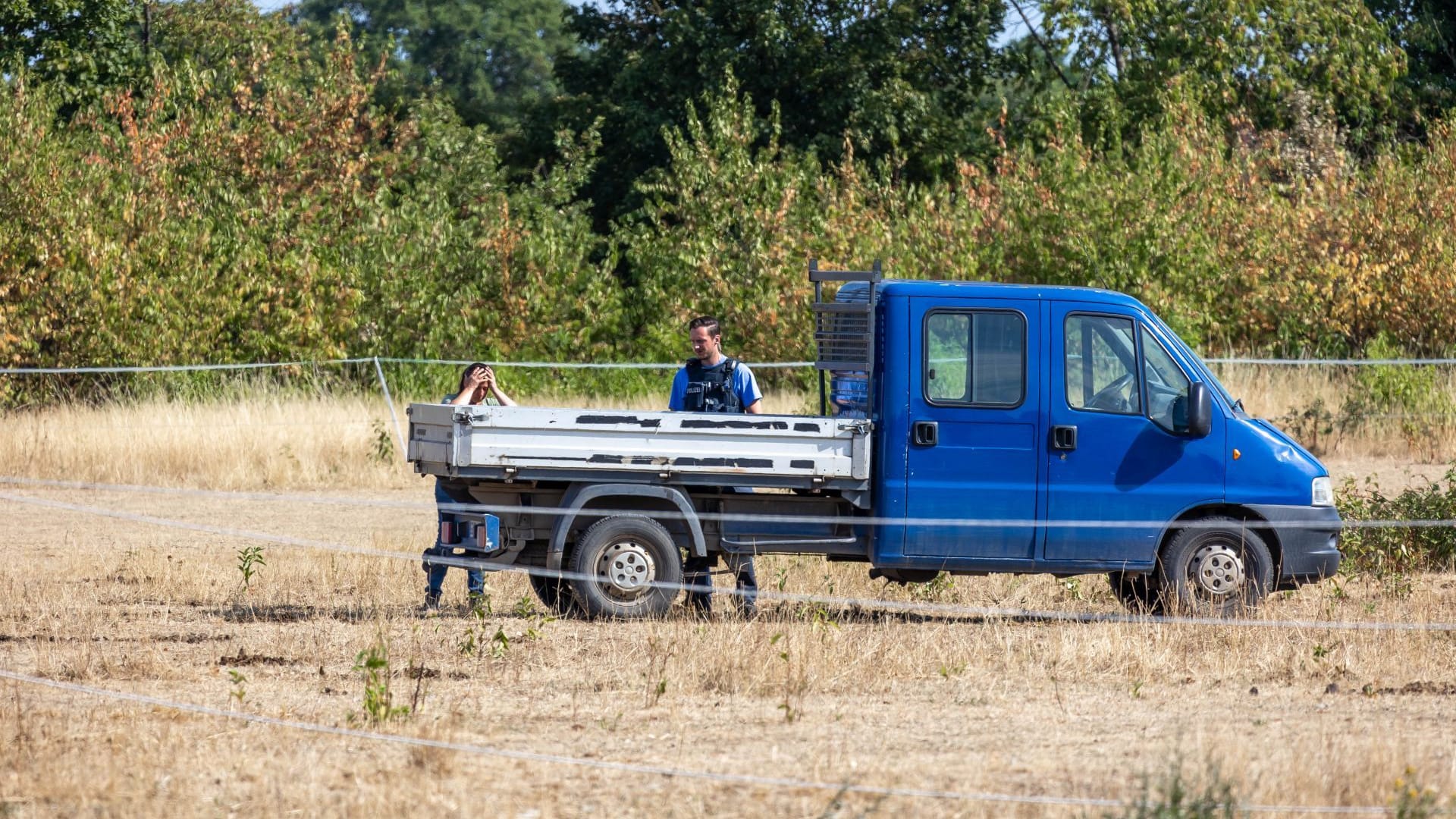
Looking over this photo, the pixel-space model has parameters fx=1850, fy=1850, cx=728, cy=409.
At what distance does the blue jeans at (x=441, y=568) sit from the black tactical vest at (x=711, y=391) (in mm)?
1527

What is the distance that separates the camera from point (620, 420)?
10.2 metres

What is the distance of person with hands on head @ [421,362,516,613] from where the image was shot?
10.5m

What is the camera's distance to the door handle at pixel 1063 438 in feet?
34.0

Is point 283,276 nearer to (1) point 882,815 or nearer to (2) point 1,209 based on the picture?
(2) point 1,209

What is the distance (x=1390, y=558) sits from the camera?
12938 mm

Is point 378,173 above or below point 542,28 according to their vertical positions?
below

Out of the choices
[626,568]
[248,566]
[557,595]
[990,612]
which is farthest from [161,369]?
[990,612]

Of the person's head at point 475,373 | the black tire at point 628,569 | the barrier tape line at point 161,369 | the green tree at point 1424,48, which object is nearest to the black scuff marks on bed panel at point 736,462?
the black tire at point 628,569

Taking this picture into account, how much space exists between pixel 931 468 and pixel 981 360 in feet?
2.19

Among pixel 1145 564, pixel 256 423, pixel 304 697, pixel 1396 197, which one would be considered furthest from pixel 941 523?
pixel 1396 197

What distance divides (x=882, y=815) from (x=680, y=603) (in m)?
4.84

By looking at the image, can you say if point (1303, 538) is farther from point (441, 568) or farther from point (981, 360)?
point (441, 568)

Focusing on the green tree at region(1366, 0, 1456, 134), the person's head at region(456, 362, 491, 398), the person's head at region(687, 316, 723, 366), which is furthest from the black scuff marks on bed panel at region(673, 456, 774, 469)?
the green tree at region(1366, 0, 1456, 134)

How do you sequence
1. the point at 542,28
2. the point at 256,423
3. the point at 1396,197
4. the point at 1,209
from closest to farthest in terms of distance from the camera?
the point at 256,423
the point at 1,209
the point at 1396,197
the point at 542,28
